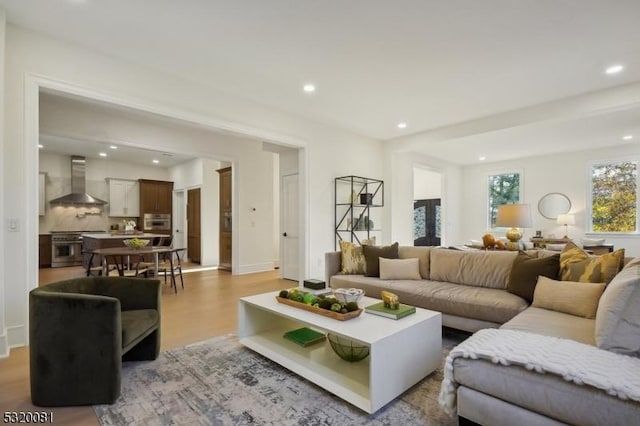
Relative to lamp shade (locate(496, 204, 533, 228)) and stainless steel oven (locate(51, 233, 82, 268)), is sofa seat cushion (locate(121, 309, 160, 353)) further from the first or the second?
stainless steel oven (locate(51, 233, 82, 268))

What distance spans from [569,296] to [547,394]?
1307 mm

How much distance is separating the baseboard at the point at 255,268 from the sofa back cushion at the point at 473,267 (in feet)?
13.4

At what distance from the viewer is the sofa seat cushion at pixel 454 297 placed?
270cm

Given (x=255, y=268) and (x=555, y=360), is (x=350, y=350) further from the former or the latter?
(x=255, y=268)

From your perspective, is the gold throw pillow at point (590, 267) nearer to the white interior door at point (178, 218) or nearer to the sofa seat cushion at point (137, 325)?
the sofa seat cushion at point (137, 325)

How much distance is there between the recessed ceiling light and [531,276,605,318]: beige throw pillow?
2.51m

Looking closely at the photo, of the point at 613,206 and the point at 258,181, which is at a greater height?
the point at 258,181

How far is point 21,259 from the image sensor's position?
9.25ft

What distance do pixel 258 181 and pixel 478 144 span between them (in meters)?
4.52

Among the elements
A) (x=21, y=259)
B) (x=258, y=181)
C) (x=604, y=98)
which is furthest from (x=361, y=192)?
(x=21, y=259)

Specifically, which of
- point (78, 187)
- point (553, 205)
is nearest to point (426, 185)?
point (553, 205)

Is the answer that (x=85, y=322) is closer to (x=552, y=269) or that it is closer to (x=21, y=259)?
(x=21, y=259)

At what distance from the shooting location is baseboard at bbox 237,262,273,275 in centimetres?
663

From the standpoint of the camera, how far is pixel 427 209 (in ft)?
30.2
